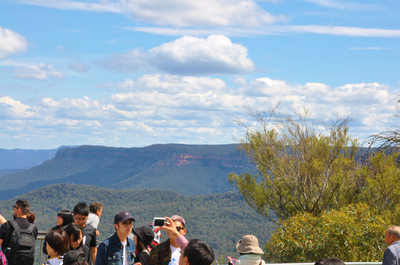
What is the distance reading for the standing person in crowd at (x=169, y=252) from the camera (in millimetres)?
4555

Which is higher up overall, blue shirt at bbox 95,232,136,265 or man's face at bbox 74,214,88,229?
man's face at bbox 74,214,88,229

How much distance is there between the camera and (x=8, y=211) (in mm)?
87188

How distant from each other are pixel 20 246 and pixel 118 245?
1.62 meters

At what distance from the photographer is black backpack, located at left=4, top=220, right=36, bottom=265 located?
5637 mm

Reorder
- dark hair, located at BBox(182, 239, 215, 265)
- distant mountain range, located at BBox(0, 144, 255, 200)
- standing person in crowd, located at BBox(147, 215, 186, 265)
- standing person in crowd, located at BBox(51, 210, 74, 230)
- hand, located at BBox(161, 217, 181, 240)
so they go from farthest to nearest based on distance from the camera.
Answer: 1. distant mountain range, located at BBox(0, 144, 255, 200)
2. standing person in crowd, located at BBox(51, 210, 74, 230)
3. standing person in crowd, located at BBox(147, 215, 186, 265)
4. hand, located at BBox(161, 217, 181, 240)
5. dark hair, located at BBox(182, 239, 215, 265)

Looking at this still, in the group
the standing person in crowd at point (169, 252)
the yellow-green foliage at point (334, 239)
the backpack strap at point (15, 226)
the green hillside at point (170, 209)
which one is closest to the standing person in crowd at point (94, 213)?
the backpack strap at point (15, 226)

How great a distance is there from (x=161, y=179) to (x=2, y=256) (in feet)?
532

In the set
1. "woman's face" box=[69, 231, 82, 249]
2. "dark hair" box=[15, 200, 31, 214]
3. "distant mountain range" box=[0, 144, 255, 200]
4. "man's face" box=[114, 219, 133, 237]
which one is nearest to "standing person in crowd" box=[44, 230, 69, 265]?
"woman's face" box=[69, 231, 82, 249]

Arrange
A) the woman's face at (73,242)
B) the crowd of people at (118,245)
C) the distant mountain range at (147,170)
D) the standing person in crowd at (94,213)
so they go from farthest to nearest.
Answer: the distant mountain range at (147,170), the standing person in crowd at (94,213), the woman's face at (73,242), the crowd of people at (118,245)

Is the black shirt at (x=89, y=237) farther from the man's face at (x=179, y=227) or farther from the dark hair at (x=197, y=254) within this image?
the dark hair at (x=197, y=254)

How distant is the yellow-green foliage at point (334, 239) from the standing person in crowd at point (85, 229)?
671 cm

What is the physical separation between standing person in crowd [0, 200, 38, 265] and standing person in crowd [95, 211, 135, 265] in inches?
59.6

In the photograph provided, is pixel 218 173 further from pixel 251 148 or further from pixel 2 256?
pixel 2 256

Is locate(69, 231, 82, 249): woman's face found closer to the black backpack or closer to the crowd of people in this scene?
the crowd of people
